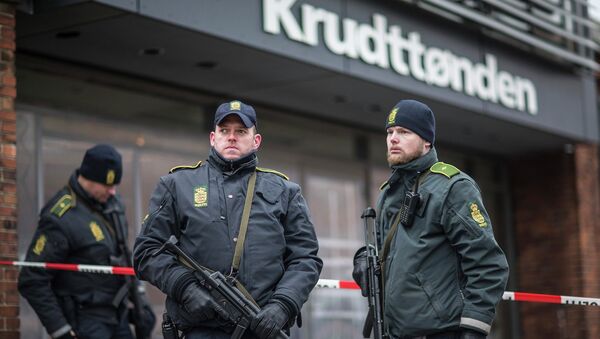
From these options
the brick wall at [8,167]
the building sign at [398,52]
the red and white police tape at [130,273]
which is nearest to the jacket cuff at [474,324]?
the red and white police tape at [130,273]

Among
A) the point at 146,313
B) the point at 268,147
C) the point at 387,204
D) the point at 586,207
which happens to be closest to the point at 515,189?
the point at 586,207

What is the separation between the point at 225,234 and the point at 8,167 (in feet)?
9.22

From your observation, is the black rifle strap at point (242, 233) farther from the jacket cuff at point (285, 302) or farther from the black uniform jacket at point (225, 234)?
the jacket cuff at point (285, 302)

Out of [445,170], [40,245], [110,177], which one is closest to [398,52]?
[110,177]

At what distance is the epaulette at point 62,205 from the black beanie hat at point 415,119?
264 centimetres

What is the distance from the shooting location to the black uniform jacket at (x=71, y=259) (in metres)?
6.57

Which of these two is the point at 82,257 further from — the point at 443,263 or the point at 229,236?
the point at 443,263

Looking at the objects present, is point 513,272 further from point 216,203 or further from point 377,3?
point 216,203

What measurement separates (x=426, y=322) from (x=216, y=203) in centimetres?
115

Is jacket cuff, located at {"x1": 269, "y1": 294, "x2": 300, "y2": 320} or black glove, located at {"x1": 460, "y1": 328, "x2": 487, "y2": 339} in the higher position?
jacket cuff, located at {"x1": 269, "y1": 294, "x2": 300, "y2": 320}

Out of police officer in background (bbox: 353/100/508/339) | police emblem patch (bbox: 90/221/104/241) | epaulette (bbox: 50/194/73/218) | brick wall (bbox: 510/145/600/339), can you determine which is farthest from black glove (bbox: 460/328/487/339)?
brick wall (bbox: 510/145/600/339)

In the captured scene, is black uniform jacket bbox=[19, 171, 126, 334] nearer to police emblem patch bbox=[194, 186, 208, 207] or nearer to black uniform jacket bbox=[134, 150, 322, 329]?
black uniform jacket bbox=[134, 150, 322, 329]

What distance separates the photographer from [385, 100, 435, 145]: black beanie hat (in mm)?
5090

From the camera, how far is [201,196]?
483 centimetres
